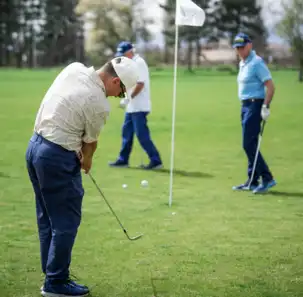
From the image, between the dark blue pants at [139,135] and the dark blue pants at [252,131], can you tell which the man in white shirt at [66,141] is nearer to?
the dark blue pants at [252,131]

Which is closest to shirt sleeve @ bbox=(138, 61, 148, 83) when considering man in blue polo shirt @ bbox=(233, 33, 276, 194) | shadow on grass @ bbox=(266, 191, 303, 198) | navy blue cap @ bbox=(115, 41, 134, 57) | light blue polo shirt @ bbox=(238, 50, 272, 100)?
navy blue cap @ bbox=(115, 41, 134, 57)

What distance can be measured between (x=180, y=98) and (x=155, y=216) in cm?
2273

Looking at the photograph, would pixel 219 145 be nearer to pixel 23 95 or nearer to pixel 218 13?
pixel 23 95

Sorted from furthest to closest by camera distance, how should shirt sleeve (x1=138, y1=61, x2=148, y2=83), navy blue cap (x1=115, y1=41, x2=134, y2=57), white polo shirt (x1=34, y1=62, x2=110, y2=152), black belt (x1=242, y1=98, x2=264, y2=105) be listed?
shirt sleeve (x1=138, y1=61, x2=148, y2=83) → navy blue cap (x1=115, y1=41, x2=134, y2=57) → black belt (x1=242, y1=98, x2=264, y2=105) → white polo shirt (x1=34, y1=62, x2=110, y2=152)

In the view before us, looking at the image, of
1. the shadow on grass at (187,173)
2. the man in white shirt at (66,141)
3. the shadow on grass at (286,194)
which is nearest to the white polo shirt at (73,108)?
the man in white shirt at (66,141)

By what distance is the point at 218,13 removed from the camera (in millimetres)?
74750

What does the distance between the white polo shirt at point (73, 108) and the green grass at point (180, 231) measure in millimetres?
1365

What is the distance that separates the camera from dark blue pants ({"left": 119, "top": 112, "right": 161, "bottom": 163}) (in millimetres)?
12242

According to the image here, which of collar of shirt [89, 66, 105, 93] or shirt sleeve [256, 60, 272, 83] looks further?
shirt sleeve [256, 60, 272, 83]

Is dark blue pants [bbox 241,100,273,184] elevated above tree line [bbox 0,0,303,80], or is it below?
above

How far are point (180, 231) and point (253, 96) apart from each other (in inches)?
114

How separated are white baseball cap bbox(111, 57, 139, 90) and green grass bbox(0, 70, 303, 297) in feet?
5.64

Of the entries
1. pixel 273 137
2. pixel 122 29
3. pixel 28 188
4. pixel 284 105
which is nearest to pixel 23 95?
pixel 284 105

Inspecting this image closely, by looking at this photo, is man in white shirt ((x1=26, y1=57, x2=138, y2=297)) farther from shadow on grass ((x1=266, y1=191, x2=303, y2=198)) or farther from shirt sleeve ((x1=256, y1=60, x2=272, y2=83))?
shadow on grass ((x1=266, y1=191, x2=303, y2=198))
